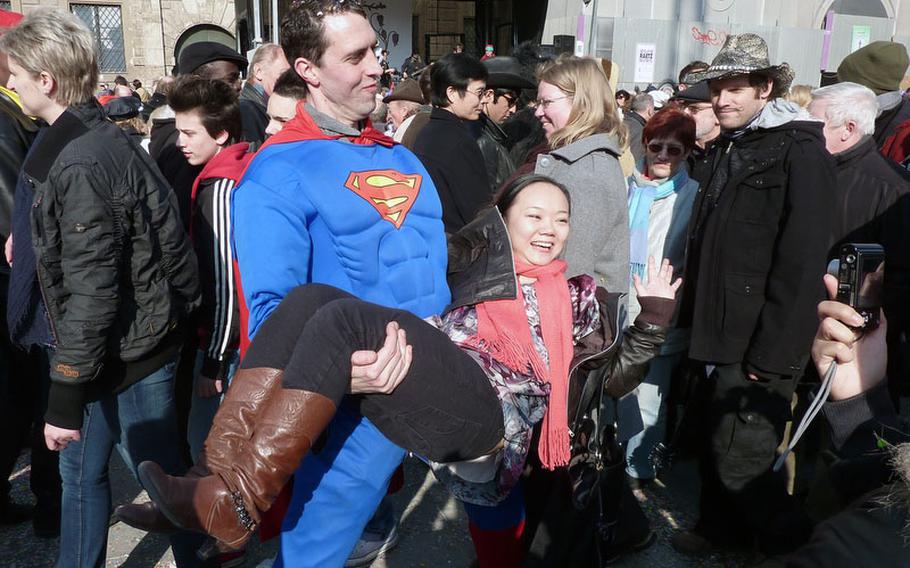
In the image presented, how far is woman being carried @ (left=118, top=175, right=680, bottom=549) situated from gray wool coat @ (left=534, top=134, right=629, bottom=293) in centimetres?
49

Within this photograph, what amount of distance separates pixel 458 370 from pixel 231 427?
604 millimetres

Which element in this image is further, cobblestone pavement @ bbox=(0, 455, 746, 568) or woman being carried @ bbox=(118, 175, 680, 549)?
cobblestone pavement @ bbox=(0, 455, 746, 568)

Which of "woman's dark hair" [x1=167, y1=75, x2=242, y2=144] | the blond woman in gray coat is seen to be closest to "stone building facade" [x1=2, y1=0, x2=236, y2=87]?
"woman's dark hair" [x1=167, y1=75, x2=242, y2=144]

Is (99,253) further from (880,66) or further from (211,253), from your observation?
(880,66)

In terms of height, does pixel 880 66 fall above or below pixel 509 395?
above

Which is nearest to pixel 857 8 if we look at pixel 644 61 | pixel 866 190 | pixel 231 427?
pixel 644 61

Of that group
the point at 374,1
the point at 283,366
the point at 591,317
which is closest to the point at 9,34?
the point at 283,366

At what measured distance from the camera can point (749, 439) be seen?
9.66 feet

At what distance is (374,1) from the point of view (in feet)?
60.7

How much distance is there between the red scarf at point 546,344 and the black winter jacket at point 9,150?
2.19 m

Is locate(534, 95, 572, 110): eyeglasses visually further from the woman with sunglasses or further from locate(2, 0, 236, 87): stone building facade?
locate(2, 0, 236, 87): stone building facade

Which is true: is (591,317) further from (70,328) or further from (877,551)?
(70,328)

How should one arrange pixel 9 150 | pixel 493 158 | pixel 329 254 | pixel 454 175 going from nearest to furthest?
pixel 329 254 < pixel 9 150 < pixel 454 175 < pixel 493 158

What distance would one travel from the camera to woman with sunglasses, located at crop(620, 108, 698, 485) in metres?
3.63
